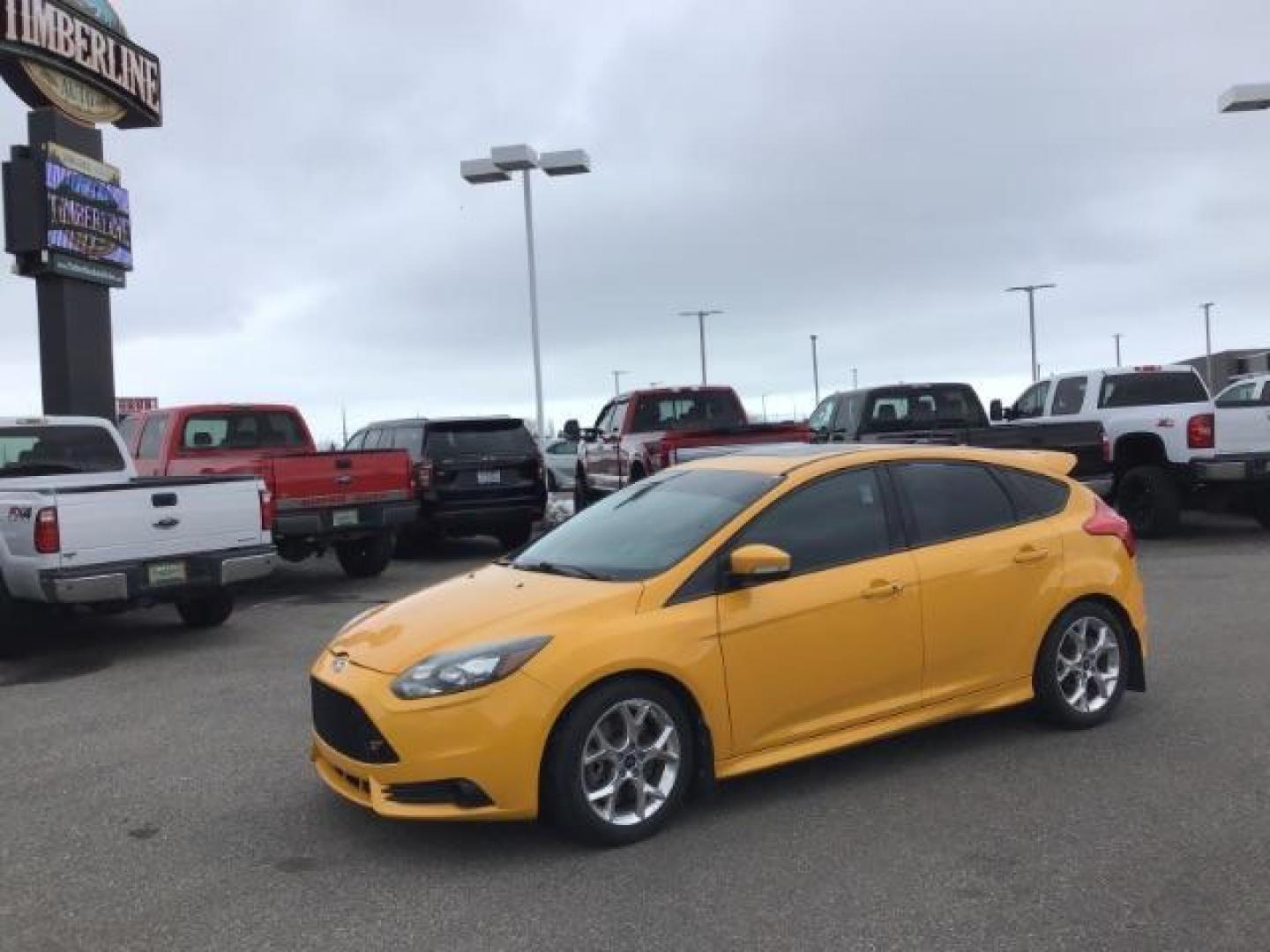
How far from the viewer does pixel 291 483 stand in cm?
1181

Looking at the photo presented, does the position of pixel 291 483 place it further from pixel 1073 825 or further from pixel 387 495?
pixel 1073 825

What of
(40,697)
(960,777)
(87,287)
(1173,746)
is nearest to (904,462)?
(960,777)

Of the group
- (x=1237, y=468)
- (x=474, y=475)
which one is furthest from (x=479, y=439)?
(x=1237, y=468)

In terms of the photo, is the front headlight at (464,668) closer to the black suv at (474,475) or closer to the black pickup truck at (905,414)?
the black pickup truck at (905,414)

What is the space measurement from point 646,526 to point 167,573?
4970 mm

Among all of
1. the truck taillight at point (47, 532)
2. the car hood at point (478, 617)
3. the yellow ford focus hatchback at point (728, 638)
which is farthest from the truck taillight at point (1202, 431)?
the truck taillight at point (47, 532)

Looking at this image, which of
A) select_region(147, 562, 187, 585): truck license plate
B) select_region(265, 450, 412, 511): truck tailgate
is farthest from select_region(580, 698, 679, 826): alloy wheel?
select_region(265, 450, 412, 511): truck tailgate

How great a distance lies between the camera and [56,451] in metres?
10.5

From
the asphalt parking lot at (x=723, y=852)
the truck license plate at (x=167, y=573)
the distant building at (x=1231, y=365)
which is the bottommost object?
the asphalt parking lot at (x=723, y=852)

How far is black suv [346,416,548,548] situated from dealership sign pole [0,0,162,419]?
510cm

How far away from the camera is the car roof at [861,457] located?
5.48 m

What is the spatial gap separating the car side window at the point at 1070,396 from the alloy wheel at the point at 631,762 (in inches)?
476

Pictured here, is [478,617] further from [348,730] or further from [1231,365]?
[1231,365]

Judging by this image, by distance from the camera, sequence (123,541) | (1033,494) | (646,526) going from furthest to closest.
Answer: (123,541), (1033,494), (646,526)
